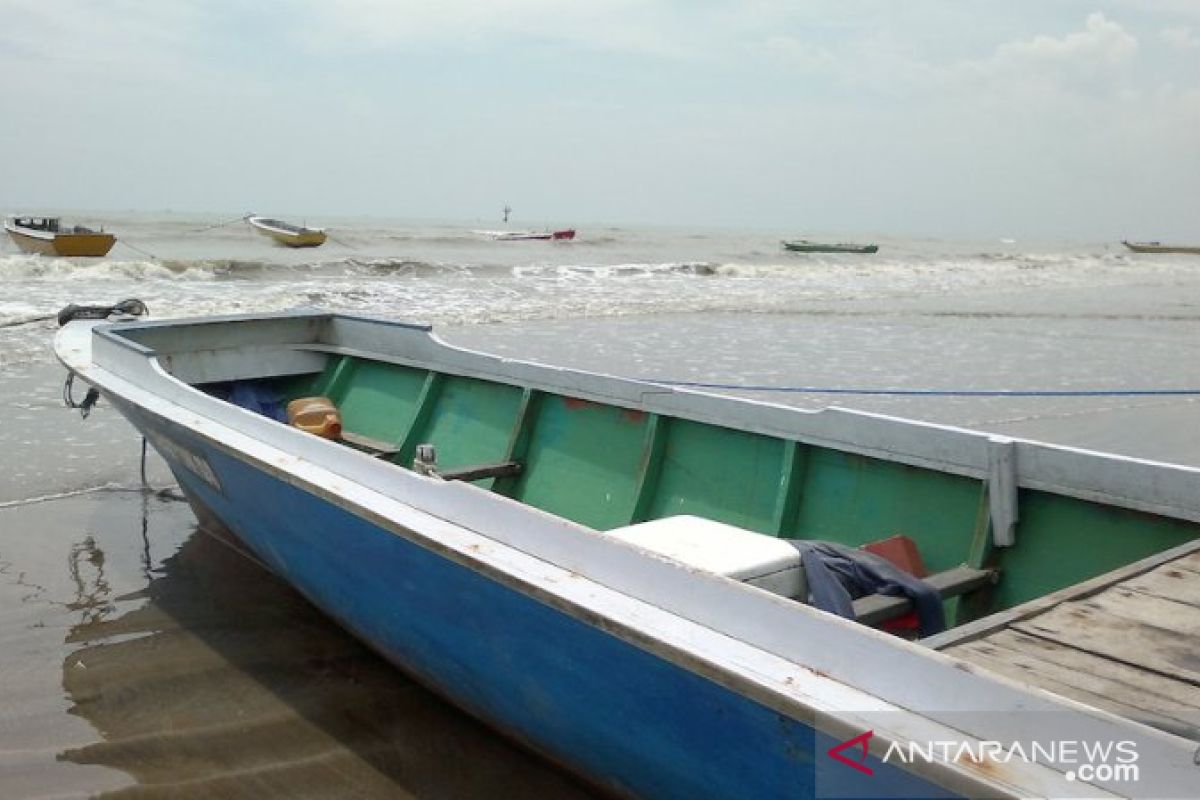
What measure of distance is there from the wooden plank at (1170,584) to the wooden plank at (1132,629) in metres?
0.04

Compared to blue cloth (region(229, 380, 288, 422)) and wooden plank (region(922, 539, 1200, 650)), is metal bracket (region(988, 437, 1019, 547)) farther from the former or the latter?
blue cloth (region(229, 380, 288, 422))

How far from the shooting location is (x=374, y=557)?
3545 mm

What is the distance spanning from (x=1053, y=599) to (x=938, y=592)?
1.99 feet

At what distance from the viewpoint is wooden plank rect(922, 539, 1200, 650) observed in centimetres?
246

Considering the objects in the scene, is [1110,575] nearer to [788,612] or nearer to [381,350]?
[788,612]

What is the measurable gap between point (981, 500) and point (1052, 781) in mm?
2144

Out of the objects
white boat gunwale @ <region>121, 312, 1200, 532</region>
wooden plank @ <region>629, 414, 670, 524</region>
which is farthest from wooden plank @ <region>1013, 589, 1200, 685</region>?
wooden plank @ <region>629, 414, 670, 524</region>

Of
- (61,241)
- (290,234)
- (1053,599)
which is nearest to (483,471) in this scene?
(1053,599)

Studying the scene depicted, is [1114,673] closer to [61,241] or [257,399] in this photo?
[257,399]

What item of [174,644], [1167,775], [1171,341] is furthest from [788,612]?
[1171,341]

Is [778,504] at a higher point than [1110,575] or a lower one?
lower

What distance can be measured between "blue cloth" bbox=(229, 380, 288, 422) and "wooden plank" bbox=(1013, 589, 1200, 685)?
213 inches

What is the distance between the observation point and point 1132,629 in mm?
2529

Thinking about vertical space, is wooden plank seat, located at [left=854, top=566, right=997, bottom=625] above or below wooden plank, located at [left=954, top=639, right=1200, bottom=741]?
below
